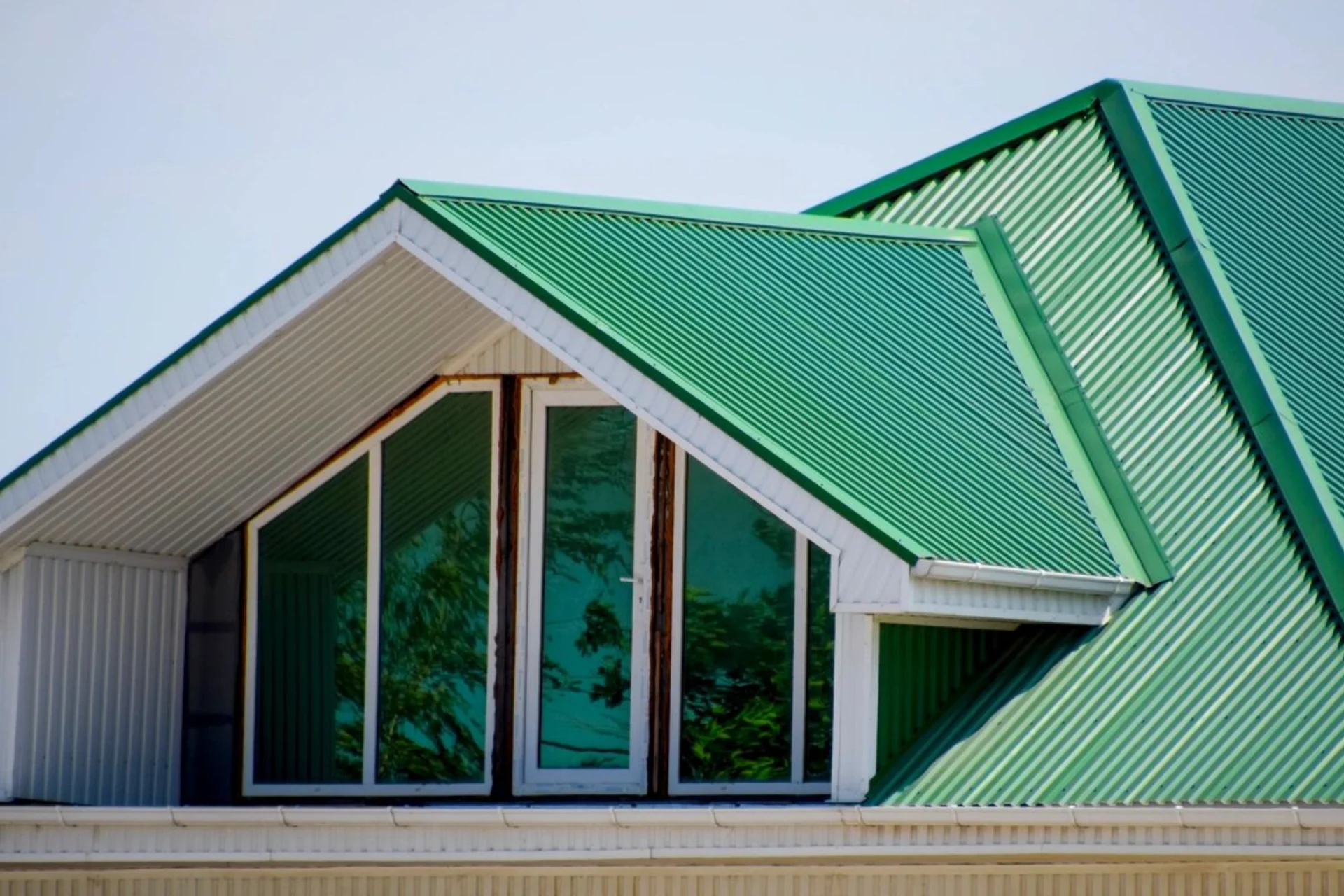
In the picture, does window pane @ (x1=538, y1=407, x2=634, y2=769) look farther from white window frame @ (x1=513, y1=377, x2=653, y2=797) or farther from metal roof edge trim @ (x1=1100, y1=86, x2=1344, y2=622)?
metal roof edge trim @ (x1=1100, y1=86, x2=1344, y2=622)

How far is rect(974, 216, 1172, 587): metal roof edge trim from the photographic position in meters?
13.5

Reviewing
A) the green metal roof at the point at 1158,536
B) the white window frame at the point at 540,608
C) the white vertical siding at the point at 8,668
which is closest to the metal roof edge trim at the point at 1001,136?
the green metal roof at the point at 1158,536

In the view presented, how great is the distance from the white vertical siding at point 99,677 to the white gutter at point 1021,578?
16.9ft

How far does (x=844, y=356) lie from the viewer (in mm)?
13922

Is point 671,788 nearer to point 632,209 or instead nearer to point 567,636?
point 567,636

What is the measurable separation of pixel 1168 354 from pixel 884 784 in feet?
12.1

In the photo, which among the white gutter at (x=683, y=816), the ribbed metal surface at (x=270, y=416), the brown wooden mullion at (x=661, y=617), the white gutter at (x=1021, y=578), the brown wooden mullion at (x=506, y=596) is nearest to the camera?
the white gutter at (x=683, y=816)

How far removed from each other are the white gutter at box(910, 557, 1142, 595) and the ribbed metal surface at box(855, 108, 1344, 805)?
19cm

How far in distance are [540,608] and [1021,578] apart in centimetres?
297

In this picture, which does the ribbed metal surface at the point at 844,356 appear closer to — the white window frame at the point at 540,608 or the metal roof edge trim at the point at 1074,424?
the metal roof edge trim at the point at 1074,424

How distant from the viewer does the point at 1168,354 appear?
14625 millimetres

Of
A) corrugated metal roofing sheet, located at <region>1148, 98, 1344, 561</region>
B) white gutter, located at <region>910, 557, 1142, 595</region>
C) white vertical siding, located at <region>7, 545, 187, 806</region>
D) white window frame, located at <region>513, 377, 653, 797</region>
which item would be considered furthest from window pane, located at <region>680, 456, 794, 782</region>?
white vertical siding, located at <region>7, 545, 187, 806</region>

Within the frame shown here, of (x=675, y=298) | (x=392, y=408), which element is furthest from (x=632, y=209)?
(x=392, y=408)

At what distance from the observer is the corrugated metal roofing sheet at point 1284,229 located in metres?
14.5
